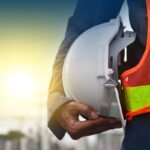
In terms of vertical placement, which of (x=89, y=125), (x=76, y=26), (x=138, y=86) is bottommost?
(x=89, y=125)

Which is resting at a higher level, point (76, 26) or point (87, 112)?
point (76, 26)

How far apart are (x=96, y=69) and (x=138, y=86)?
0.43 feet

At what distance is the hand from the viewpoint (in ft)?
5.63

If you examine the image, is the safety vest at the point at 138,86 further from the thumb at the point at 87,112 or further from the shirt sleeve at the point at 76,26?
the shirt sleeve at the point at 76,26

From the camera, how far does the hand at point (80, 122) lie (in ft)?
5.63

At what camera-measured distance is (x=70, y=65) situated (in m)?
1.75

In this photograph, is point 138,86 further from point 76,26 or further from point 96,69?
point 76,26

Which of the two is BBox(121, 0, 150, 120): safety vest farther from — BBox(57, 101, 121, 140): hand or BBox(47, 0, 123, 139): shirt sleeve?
BBox(47, 0, 123, 139): shirt sleeve

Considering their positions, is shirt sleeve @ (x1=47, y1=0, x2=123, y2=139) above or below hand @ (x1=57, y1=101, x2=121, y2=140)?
above

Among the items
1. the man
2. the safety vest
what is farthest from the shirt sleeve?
the safety vest

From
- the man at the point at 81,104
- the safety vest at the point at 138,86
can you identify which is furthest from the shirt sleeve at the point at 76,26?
the safety vest at the point at 138,86

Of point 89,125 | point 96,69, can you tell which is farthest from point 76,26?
point 89,125

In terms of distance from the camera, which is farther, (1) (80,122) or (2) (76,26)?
(2) (76,26)

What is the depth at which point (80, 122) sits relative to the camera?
1734 mm
